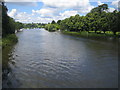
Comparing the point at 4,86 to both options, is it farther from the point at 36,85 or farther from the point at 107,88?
the point at 107,88

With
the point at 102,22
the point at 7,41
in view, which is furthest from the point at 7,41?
the point at 102,22

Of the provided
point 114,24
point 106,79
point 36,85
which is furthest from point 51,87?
point 114,24

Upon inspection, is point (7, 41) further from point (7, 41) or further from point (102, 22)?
point (102, 22)

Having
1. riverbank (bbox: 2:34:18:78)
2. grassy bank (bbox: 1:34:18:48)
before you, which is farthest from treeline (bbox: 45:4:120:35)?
riverbank (bbox: 2:34:18:78)

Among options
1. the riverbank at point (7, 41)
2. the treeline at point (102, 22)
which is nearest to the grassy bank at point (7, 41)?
the riverbank at point (7, 41)

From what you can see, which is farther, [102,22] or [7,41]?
[102,22]

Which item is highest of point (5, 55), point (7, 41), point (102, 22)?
point (102, 22)

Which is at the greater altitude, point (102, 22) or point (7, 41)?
point (102, 22)

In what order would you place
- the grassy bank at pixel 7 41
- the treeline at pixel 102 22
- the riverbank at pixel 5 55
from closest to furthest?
the riverbank at pixel 5 55, the grassy bank at pixel 7 41, the treeline at pixel 102 22

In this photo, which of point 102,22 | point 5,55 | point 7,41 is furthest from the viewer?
point 102,22

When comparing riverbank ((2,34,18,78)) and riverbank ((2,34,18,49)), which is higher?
riverbank ((2,34,18,49))

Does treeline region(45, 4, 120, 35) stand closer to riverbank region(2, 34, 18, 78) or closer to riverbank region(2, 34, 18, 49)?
riverbank region(2, 34, 18, 49)

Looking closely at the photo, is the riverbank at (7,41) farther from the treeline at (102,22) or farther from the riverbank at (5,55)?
the treeline at (102,22)

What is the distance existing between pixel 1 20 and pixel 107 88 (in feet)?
90.5
